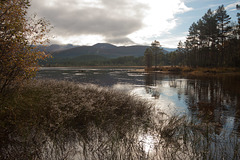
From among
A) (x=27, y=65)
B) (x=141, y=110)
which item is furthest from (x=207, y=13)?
(x=27, y=65)

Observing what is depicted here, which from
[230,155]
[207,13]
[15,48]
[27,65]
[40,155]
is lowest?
[230,155]

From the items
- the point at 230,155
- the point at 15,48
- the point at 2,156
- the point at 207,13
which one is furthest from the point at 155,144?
the point at 207,13

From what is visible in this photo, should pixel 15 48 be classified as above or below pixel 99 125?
above

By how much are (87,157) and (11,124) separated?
12.8 ft

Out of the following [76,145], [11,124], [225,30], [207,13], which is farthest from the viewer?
[207,13]

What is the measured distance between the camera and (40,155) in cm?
485

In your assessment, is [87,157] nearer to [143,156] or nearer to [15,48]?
[143,156]

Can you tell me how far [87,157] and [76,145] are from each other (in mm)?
945

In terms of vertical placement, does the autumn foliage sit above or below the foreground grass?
above

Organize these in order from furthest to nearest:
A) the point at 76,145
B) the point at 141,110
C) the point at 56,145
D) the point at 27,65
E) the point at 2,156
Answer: the point at 141,110, the point at 27,65, the point at 76,145, the point at 56,145, the point at 2,156

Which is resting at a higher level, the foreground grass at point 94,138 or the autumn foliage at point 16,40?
the autumn foliage at point 16,40

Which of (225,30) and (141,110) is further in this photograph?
(225,30)

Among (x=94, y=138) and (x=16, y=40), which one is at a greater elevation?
(x=16, y=40)

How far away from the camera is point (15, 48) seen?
6.71m
